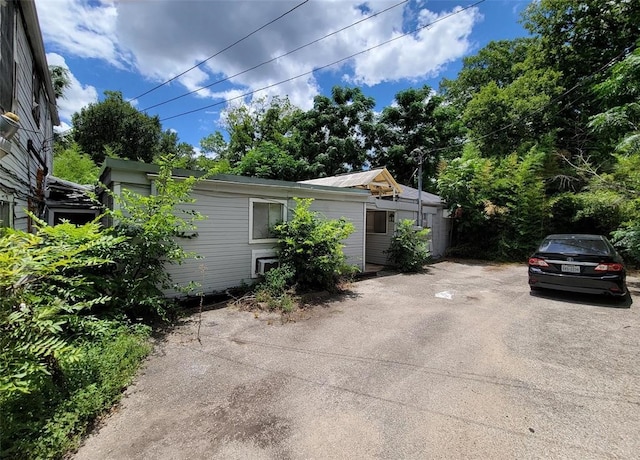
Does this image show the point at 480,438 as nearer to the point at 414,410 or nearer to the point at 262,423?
the point at 414,410

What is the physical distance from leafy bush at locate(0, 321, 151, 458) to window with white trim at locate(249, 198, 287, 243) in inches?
143

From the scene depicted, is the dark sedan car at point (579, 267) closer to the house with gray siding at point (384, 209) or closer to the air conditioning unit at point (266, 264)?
the house with gray siding at point (384, 209)

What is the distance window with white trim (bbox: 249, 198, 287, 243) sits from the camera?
21.5 feet

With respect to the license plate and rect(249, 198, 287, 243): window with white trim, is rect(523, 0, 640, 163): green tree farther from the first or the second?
rect(249, 198, 287, 243): window with white trim

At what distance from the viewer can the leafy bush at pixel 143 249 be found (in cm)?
435

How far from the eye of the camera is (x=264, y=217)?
680 cm

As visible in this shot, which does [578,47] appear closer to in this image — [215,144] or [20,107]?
[20,107]

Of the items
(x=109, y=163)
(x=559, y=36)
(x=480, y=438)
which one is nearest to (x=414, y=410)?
(x=480, y=438)

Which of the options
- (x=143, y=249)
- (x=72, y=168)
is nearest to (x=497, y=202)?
(x=143, y=249)

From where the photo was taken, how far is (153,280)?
462 cm

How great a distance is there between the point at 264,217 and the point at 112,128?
19773mm

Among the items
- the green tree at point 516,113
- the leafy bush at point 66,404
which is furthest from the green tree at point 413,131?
the leafy bush at point 66,404

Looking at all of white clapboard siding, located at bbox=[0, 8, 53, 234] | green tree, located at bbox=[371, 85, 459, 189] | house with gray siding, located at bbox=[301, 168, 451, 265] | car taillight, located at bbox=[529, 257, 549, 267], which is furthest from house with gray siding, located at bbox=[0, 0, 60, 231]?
green tree, located at bbox=[371, 85, 459, 189]

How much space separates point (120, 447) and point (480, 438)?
9.15 ft
